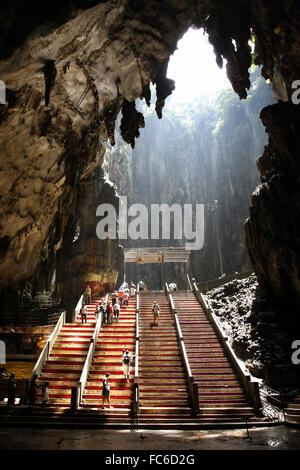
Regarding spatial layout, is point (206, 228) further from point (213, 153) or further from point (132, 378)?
point (132, 378)

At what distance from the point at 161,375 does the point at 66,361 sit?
162 inches

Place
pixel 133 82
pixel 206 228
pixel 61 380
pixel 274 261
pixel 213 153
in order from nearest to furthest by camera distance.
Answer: pixel 61 380 < pixel 133 82 < pixel 274 261 < pixel 206 228 < pixel 213 153

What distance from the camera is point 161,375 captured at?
11695 mm

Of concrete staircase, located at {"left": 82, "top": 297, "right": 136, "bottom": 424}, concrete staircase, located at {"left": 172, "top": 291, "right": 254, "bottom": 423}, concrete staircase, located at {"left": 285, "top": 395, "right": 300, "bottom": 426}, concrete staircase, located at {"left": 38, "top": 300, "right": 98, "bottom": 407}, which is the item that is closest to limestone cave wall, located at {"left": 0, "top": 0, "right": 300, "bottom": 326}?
concrete staircase, located at {"left": 38, "top": 300, "right": 98, "bottom": 407}

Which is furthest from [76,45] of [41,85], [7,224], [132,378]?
[132,378]

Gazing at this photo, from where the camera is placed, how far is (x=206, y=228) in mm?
42969

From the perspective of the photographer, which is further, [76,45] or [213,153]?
[213,153]

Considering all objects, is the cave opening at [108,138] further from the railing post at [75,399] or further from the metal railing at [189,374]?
the railing post at [75,399]

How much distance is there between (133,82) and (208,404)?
1288cm
